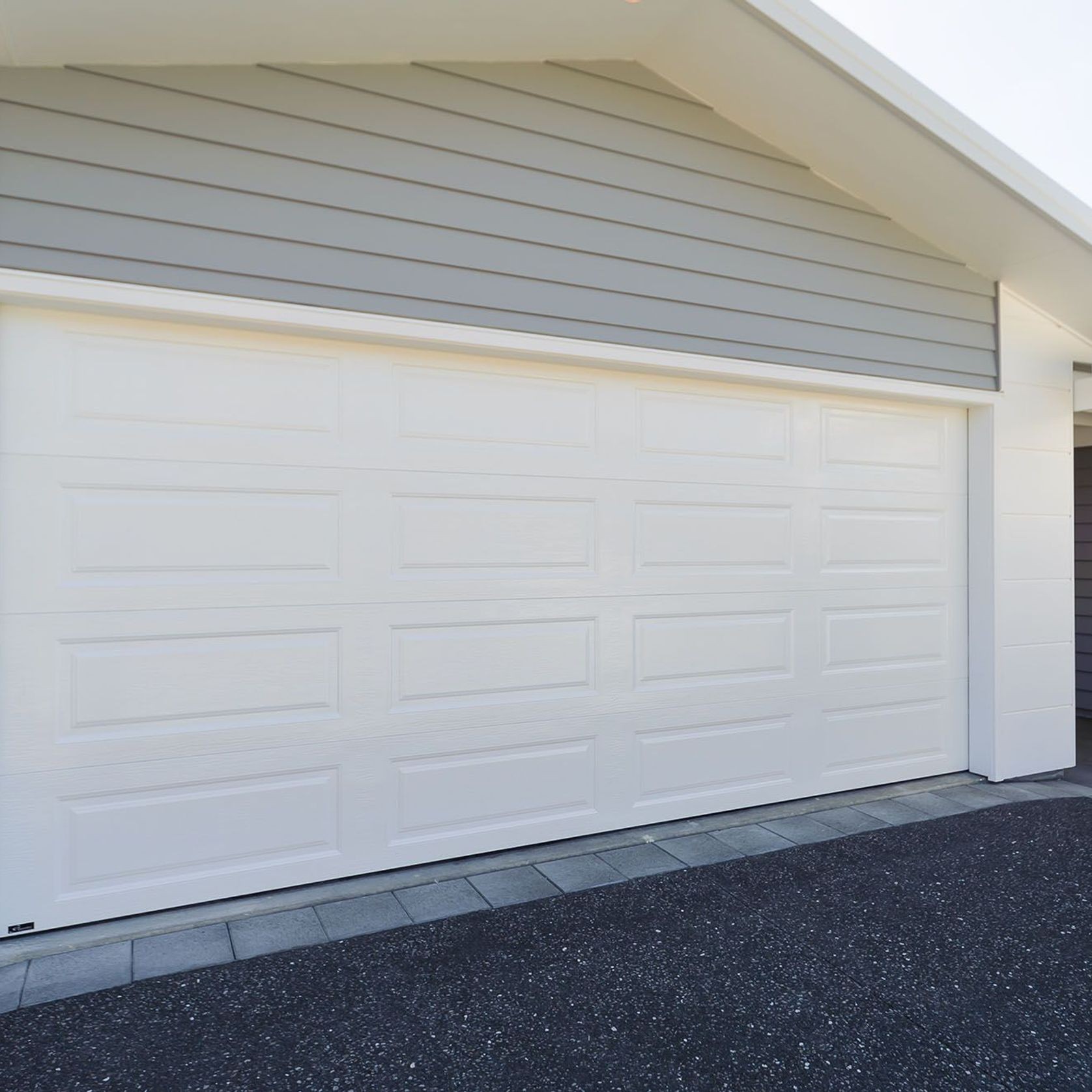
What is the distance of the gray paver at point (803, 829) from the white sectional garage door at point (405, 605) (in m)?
0.19

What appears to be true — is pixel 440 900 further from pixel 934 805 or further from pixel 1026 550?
pixel 1026 550

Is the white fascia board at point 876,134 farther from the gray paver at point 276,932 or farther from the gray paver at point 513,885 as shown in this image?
the gray paver at point 276,932

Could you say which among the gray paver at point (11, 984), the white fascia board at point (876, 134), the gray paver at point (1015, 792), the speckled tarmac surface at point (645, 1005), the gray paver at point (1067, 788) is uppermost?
the white fascia board at point (876, 134)

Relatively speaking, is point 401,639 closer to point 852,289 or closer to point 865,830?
point 865,830

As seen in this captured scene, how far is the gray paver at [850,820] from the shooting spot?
3857 mm

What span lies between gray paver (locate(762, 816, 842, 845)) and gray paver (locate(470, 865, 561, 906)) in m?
1.21

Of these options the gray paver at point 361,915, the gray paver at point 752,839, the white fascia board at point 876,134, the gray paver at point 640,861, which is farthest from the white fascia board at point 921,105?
the gray paver at point 361,915

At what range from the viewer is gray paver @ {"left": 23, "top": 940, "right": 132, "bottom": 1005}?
7.91ft

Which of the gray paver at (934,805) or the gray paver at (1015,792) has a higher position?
the gray paver at (934,805)

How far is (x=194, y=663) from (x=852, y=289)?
3551 mm

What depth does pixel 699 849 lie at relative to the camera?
11.8 feet

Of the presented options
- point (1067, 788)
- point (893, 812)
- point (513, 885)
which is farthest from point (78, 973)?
point (1067, 788)

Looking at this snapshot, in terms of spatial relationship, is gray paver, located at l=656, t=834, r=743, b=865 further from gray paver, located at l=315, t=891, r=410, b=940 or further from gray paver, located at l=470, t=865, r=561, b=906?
gray paver, located at l=315, t=891, r=410, b=940

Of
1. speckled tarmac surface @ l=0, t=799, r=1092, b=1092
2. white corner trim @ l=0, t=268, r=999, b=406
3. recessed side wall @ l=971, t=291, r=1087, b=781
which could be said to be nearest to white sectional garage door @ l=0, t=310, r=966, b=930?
white corner trim @ l=0, t=268, r=999, b=406
